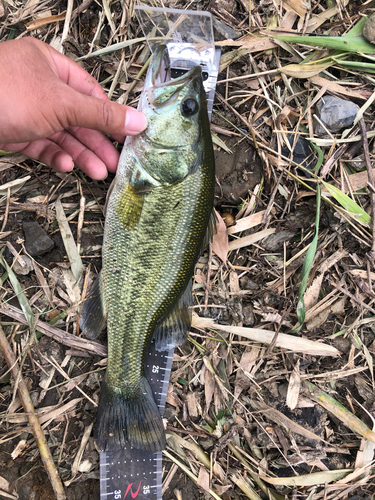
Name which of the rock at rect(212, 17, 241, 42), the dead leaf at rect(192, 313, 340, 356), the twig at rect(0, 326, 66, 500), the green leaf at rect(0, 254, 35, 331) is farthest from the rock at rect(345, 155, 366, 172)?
the twig at rect(0, 326, 66, 500)

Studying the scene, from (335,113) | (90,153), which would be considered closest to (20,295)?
(90,153)

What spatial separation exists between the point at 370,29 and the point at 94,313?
346cm

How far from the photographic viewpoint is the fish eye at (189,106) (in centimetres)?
257

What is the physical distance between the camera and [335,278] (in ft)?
10.8

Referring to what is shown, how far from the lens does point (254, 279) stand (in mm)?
3264

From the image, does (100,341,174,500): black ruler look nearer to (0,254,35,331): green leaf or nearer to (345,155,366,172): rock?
(0,254,35,331): green leaf

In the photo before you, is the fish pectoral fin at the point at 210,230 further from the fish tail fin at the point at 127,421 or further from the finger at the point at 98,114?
the fish tail fin at the point at 127,421

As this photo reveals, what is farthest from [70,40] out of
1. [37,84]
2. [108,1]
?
[37,84]

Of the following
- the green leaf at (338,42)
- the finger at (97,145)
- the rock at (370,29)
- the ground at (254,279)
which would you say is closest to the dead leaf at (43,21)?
the ground at (254,279)

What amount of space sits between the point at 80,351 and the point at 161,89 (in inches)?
89.7

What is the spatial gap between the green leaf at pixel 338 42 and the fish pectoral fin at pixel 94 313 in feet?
8.85

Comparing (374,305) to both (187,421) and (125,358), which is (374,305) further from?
(125,358)

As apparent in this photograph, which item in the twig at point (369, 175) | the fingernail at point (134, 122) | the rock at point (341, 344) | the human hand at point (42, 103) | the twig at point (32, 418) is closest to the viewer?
the human hand at point (42, 103)

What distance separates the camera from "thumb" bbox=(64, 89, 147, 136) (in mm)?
2301
